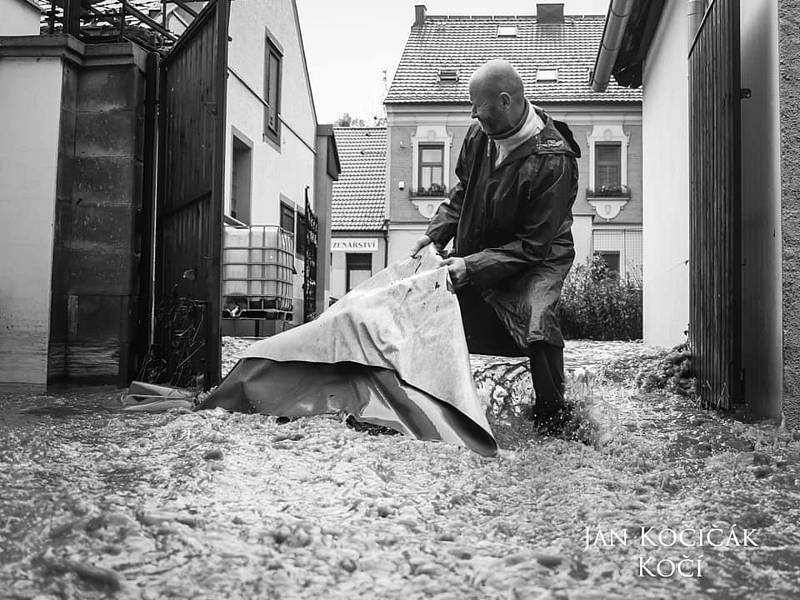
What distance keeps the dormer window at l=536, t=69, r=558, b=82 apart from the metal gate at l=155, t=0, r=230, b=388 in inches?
970

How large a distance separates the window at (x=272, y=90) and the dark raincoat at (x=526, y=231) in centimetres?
1313

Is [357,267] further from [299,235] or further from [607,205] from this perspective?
[299,235]

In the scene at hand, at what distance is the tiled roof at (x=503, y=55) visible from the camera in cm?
2903

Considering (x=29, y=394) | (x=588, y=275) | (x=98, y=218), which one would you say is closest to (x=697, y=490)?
(x=29, y=394)

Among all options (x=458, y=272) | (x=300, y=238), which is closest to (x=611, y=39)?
(x=458, y=272)

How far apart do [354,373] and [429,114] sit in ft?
83.8

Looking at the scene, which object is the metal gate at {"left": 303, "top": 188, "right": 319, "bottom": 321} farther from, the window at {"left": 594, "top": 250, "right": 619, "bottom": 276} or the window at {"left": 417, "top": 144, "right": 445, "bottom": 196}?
the window at {"left": 594, "top": 250, "right": 619, "bottom": 276}

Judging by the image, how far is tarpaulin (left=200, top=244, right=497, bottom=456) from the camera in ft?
12.5

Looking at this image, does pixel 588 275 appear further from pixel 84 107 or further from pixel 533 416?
pixel 533 416

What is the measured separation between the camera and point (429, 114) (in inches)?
1139

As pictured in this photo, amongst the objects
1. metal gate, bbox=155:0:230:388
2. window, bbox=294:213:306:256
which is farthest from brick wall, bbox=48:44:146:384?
window, bbox=294:213:306:256

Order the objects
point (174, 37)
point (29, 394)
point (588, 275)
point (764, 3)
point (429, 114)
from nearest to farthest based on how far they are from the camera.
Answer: point (764, 3)
point (29, 394)
point (174, 37)
point (588, 275)
point (429, 114)

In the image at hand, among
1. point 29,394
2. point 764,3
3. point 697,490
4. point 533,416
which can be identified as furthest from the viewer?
point 29,394

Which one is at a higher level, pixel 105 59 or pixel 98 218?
pixel 105 59
